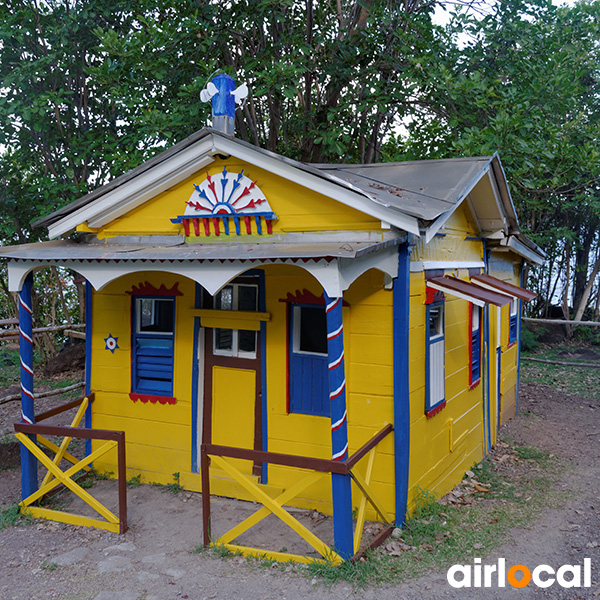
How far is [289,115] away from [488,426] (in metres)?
8.76

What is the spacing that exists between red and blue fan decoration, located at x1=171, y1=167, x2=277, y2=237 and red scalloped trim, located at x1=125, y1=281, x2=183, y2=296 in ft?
2.71

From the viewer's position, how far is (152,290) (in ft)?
23.9

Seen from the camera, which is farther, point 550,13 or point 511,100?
point 550,13

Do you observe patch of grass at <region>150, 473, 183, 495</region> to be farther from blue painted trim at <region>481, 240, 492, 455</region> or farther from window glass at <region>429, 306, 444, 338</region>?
blue painted trim at <region>481, 240, 492, 455</region>

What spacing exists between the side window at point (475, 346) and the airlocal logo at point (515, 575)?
10.2 feet

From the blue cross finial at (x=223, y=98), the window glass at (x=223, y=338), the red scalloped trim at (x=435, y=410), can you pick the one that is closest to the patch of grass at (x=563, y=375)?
the red scalloped trim at (x=435, y=410)

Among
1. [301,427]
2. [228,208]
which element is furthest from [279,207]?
[301,427]

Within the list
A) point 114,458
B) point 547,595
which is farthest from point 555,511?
point 114,458

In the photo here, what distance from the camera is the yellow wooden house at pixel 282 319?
5.63m

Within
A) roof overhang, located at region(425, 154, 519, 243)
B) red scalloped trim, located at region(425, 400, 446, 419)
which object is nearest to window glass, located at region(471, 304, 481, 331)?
roof overhang, located at region(425, 154, 519, 243)

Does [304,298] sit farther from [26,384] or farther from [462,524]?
[26,384]

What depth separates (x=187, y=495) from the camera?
6.98 metres

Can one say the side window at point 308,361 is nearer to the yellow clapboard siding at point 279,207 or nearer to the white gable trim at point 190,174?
the yellow clapboard siding at point 279,207

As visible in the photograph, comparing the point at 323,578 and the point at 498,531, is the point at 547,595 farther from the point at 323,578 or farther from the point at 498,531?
the point at 323,578
